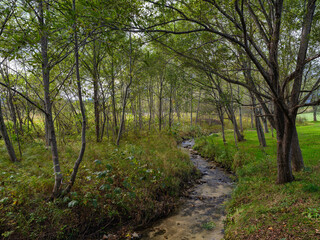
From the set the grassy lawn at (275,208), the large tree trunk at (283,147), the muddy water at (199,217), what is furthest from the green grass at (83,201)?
the large tree trunk at (283,147)

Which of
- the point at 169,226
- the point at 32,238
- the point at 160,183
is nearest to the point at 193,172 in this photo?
the point at 160,183

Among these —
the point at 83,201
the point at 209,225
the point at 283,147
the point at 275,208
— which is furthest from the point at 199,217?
the point at 83,201

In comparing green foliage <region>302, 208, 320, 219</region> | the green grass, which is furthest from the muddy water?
green foliage <region>302, 208, 320, 219</region>

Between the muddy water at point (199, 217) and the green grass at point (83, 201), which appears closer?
the green grass at point (83, 201)

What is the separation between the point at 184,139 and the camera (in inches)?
796

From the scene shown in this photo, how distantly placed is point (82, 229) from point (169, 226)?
7.79ft

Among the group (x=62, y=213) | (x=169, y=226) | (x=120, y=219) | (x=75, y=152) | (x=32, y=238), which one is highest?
(x=75, y=152)

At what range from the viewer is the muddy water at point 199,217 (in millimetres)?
4552

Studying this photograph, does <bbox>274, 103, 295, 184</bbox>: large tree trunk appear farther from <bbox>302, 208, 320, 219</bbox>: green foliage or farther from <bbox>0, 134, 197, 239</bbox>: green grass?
<bbox>0, 134, 197, 239</bbox>: green grass

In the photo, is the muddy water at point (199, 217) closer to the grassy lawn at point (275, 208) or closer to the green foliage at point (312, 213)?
the grassy lawn at point (275, 208)

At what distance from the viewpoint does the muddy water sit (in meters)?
4.55

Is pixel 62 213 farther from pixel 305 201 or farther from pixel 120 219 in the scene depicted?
pixel 305 201

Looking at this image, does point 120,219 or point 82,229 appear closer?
point 82,229

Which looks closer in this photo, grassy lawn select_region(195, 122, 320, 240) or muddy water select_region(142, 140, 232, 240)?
grassy lawn select_region(195, 122, 320, 240)
